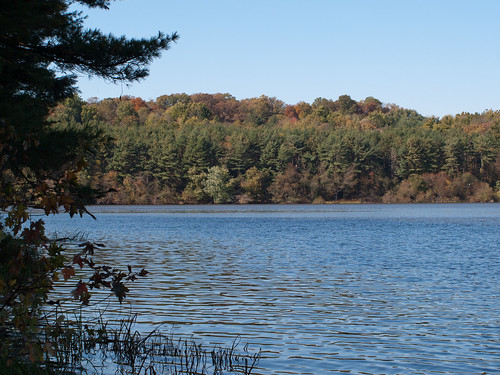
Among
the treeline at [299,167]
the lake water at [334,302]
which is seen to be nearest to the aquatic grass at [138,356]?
the lake water at [334,302]

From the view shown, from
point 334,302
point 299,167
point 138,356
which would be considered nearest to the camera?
point 138,356

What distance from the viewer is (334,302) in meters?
16.7

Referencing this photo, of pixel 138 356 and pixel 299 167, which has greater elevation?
pixel 299 167

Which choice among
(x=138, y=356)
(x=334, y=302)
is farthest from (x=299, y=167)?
(x=138, y=356)

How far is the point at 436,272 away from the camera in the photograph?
2306 cm

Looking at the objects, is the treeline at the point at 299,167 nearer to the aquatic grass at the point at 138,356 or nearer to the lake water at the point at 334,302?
the lake water at the point at 334,302

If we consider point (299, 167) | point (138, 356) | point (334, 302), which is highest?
point (299, 167)

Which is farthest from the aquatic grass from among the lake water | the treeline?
the treeline

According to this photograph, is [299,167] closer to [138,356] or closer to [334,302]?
[334,302]

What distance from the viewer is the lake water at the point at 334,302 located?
Result: 11.2 metres

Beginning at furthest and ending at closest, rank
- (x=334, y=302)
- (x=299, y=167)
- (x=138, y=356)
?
1. (x=299, y=167)
2. (x=334, y=302)
3. (x=138, y=356)

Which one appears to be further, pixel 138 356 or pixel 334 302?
pixel 334 302

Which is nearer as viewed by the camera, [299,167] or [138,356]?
[138,356]

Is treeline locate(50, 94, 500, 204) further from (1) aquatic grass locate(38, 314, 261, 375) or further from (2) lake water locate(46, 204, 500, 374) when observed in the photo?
(1) aquatic grass locate(38, 314, 261, 375)
